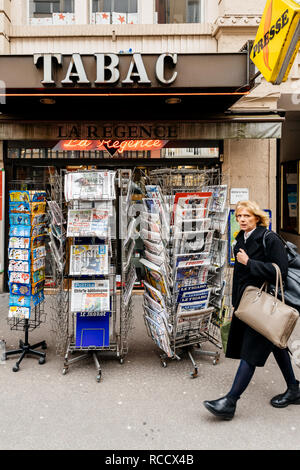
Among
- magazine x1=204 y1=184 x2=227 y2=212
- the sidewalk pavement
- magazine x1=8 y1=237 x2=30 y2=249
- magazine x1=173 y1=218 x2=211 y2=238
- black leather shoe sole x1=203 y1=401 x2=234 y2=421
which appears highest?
magazine x1=204 y1=184 x2=227 y2=212

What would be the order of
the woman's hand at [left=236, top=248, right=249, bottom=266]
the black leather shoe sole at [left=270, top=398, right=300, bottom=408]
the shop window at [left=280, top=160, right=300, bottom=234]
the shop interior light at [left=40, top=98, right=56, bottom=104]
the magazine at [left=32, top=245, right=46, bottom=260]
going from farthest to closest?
the shop window at [left=280, top=160, right=300, bottom=234] → the shop interior light at [left=40, top=98, right=56, bottom=104] → the magazine at [left=32, top=245, right=46, bottom=260] → the black leather shoe sole at [left=270, top=398, right=300, bottom=408] → the woman's hand at [left=236, top=248, right=249, bottom=266]

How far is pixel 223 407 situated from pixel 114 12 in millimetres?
8125

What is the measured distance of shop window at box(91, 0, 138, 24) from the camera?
324 inches

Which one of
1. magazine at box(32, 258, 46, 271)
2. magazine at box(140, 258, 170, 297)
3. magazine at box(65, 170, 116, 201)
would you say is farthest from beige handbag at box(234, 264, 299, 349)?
magazine at box(32, 258, 46, 271)

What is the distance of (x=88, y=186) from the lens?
14.1 feet

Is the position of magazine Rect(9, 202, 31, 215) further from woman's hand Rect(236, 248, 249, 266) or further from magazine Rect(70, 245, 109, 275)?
woman's hand Rect(236, 248, 249, 266)

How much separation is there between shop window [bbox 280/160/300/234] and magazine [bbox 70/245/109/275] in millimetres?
7392

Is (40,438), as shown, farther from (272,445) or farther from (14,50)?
(14,50)

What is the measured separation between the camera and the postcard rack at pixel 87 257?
14.0 ft

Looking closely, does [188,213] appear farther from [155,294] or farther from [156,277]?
[155,294]

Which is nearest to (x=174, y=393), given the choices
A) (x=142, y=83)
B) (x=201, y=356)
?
(x=201, y=356)

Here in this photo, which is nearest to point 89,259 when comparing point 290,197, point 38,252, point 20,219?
point 38,252

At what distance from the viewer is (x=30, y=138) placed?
7.84 meters

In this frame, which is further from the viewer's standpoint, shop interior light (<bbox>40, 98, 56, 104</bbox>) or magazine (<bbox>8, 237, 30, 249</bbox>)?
shop interior light (<bbox>40, 98, 56, 104</bbox>)
